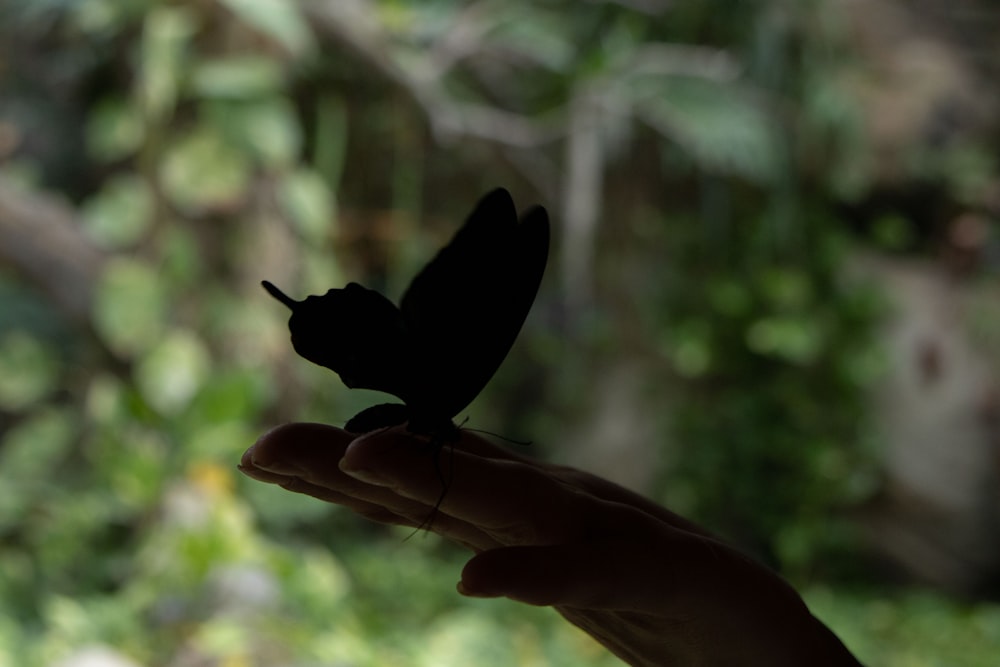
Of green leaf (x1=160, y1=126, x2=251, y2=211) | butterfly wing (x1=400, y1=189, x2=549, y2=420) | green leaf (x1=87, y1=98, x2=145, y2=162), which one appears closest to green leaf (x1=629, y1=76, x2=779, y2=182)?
green leaf (x1=160, y1=126, x2=251, y2=211)

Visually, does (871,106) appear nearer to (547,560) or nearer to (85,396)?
(85,396)

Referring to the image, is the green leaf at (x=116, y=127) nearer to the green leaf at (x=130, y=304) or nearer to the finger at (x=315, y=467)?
the green leaf at (x=130, y=304)

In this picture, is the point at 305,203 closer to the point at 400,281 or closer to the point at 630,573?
the point at 400,281

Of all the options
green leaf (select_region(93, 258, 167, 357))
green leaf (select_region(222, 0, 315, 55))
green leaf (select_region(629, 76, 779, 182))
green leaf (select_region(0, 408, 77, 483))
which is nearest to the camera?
green leaf (select_region(222, 0, 315, 55))

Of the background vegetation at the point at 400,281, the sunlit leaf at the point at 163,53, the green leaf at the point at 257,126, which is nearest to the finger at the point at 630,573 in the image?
the background vegetation at the point at 400,281

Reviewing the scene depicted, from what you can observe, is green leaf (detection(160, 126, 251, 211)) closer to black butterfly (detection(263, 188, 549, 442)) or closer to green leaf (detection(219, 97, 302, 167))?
green leaf (detection(219, 97, 302, 167))

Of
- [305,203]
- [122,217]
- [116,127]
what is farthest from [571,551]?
[116,127]

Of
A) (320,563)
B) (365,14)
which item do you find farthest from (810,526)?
(365,14)
